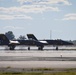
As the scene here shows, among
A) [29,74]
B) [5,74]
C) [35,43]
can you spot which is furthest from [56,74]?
[35,43]

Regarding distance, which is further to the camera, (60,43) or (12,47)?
(60,43)

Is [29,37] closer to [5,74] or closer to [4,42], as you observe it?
[4,42]

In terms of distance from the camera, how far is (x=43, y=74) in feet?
72.1

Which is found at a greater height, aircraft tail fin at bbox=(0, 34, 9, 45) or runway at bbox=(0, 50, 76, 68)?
runway at bbox=(0, 50, 76, 68)

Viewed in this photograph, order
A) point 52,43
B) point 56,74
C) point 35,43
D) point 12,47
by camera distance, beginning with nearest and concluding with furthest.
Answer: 1. point 56,74
2. point 12,47
3. point 35,43
4. point 52,43

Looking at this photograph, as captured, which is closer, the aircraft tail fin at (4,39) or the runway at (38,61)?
the runway at (38,61)

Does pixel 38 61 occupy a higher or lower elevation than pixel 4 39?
higher

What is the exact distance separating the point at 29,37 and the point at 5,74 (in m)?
96.8

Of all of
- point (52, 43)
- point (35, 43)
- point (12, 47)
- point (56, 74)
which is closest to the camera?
point (56, 74)

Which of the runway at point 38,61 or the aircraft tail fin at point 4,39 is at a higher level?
the runway at point 38,61

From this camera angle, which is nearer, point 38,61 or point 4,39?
point 38,61

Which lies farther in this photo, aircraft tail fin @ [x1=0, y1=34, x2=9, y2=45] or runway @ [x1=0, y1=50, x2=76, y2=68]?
aircraft tail fin @ [x1=0, y1=34, x2=9, y2=45]

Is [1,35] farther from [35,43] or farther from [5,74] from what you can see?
[5,74]

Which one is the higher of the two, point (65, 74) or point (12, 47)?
point (65, 74)
